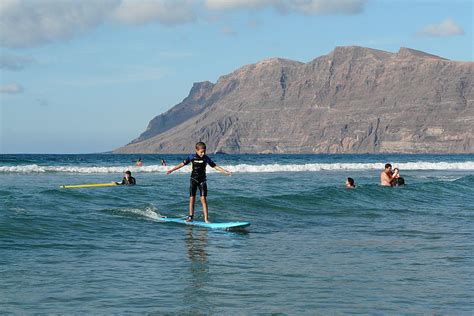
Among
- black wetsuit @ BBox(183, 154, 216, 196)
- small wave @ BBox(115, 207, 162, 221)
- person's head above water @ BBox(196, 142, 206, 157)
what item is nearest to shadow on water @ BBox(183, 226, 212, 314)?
black wetsuit @ BBox(183, 154, 216, 196)

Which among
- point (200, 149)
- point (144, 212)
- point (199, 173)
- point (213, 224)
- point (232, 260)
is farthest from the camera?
point (144, 212)

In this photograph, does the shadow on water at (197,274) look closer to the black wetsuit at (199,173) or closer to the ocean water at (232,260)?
the ocean water at (232,260)

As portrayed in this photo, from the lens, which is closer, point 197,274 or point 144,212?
point 197,274

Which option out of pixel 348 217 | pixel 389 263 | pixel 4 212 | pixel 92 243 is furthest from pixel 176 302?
pixel 348 217

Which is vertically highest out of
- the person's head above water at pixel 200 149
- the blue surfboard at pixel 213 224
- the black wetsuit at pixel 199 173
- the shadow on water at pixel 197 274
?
the person's head above water at pixel 200 149

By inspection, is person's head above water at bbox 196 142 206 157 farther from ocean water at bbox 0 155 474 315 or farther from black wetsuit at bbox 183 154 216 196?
ocean water at bbox 0 155 474 315

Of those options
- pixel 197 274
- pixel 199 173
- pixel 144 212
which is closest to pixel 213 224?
pixel 199 173

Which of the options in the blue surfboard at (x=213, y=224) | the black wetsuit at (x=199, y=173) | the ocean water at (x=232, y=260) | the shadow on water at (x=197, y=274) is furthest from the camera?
the black wetsuit at (x=199, y=173)

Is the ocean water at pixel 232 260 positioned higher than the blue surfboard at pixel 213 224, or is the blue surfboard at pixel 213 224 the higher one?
the blue surfboard at pixel 213 224

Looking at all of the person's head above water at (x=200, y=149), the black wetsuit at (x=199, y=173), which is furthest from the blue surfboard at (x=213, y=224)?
the person's head above water at (x=200, y=149)

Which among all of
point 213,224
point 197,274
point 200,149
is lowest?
point 197,274

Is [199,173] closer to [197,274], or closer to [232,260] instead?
[232,260]

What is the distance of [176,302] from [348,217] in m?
12.7

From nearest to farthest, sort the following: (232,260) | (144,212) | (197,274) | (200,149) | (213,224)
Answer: (197,274), (232,260), (213,224), (200,149), (144,212)
